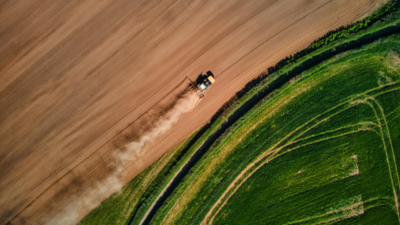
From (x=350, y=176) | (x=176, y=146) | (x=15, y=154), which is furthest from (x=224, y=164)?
(x=15, y=154)

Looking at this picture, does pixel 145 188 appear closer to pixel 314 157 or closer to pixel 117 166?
pixel 117 166

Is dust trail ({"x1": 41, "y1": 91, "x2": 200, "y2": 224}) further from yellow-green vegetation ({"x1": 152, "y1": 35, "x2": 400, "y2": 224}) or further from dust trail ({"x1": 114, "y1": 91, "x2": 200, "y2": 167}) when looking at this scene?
yellow-green vegetation ({"x1": 152, "y1": 35, "x2": 400, "y2": 224})

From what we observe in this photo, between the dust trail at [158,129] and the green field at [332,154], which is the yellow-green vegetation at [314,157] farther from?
the dust trail at [158,129]

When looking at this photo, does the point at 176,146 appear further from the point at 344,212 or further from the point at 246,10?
the point at 344,212

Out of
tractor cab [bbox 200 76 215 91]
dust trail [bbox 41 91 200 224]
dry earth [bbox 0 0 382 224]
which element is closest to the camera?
dry earth [bbox 0 0 382 224]

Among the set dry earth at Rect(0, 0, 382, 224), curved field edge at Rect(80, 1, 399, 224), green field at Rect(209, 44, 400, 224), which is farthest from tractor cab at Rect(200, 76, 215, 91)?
green field at Rect(209, 44, 400, 224)
